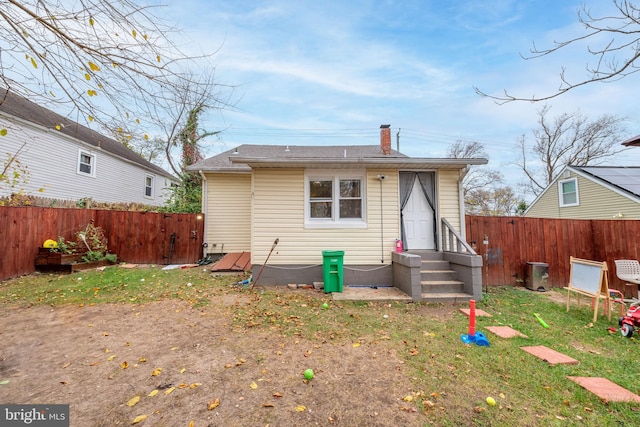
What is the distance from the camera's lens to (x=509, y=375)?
9.59 ft

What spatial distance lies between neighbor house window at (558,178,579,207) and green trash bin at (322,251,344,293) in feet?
45.7

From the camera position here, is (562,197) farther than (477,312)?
Yes

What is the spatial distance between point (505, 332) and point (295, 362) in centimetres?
357

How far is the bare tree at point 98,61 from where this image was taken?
7.32ft

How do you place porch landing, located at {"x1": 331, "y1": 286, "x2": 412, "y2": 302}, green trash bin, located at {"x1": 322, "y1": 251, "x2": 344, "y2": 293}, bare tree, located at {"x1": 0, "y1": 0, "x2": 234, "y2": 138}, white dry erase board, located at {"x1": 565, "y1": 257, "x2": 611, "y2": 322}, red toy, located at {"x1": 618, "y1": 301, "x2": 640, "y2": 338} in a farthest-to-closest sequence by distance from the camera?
green trash bin, located at {"x1": 322, "y1": 251, "x2": 344, "y2": 293} → porch landing, located at {"x1": 331, "y1": 286, "x2": 412, "y2": 302} → white dry erase board, located at {"x1": 565, "y1": 257, "x2": 611, "y2": 322} → red toy, located at {"x1": 618, "y1": 301, "x2": 640, "y2": 338} → bare tree, located at {"x1": 0, "y1": 0, "x2": 234, "y2": 138}

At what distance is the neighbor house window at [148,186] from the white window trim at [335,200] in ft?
50.5

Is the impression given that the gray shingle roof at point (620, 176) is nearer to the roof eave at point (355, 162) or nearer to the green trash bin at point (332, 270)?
the roof eave at point (355, 162)

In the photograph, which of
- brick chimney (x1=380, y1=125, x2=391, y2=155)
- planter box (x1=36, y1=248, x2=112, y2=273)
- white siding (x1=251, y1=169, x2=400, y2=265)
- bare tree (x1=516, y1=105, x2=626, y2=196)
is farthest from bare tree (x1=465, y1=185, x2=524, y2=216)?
planter box (x1=36, y1=248, x2=112, y2=273)

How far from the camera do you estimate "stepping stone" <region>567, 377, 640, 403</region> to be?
8.23 feet

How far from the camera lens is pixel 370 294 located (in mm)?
6008

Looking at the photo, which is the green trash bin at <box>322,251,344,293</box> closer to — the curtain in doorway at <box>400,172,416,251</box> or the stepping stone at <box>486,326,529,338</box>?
the curtain in doorway at <box>400,172,416,251</box>

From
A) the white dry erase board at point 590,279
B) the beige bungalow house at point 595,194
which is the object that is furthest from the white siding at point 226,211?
the beige bungalow house at point 595,194

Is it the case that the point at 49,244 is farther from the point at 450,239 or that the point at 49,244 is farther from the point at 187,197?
the point at 450,239

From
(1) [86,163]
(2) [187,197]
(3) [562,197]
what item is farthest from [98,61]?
(3) [562,197]
